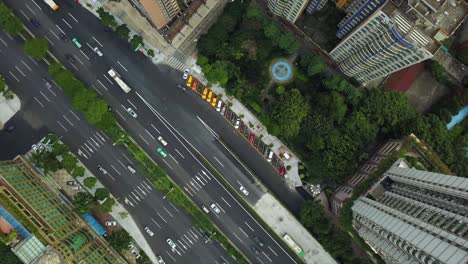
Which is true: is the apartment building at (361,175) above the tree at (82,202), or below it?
above

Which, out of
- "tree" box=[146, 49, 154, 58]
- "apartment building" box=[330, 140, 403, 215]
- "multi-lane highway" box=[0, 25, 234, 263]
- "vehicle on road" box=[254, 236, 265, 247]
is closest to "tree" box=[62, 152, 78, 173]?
"multi-lane highway" box=[0, 25, 234, 263]

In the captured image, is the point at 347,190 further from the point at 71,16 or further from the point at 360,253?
the point at 71,16

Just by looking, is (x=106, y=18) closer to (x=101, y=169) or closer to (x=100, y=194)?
(x=101, y=169)

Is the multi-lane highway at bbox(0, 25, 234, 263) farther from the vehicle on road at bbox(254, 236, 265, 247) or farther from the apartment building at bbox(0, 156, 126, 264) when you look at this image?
the apartment building at bbox(0, 156, 126, 264)

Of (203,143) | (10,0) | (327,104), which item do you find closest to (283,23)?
(327,104)

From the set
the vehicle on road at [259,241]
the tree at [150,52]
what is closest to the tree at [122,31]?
the tree at [150,52]

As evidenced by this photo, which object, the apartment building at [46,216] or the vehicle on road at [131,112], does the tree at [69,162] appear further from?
the vehicle on road at [131,112]

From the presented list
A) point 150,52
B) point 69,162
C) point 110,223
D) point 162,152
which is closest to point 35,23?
point 150,52
